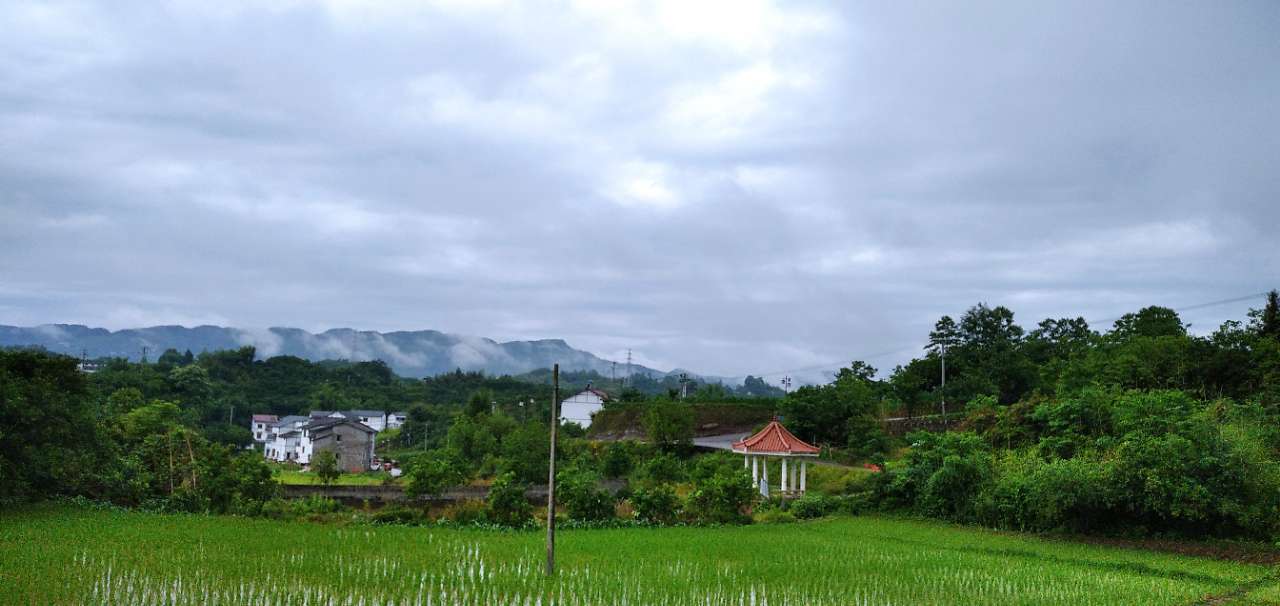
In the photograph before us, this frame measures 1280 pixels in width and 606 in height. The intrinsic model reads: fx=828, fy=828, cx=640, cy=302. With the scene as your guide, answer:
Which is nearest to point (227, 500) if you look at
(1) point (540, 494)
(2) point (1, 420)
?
(2) point (1, 420)

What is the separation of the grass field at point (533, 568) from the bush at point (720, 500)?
3146 millimetres

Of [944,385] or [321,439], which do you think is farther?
[321,439]

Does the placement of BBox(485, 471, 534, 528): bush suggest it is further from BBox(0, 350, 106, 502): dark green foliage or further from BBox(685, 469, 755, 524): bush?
BBox(0, 350, 106, 502): dark green foliage

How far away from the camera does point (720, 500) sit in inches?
851

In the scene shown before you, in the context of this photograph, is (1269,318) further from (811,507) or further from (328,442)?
(328,442)

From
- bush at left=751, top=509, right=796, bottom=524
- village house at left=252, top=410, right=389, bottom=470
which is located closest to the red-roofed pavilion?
bush at left=751, top=509, right=796, bottom=524

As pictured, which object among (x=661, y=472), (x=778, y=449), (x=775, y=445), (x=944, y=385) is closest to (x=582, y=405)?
(x=944, y=385)

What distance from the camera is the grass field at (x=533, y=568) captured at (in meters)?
11.2

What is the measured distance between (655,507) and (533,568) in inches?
326

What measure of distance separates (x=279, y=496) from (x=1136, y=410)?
22434mm

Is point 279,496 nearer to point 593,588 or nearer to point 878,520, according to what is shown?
point 593,588

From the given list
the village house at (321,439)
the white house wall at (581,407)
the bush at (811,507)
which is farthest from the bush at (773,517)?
the white house wall at (581,407)

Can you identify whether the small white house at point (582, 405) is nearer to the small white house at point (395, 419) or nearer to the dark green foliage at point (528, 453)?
the small white house at point (395, 419)

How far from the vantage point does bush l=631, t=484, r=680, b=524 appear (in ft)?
70.0
